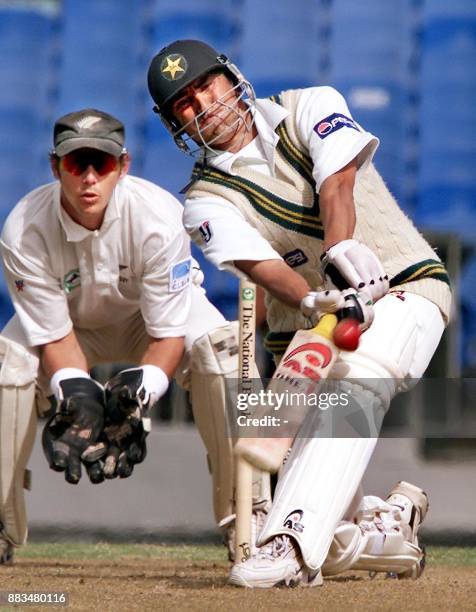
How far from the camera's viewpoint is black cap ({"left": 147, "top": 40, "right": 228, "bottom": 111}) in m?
3.48

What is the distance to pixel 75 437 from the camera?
385 cm

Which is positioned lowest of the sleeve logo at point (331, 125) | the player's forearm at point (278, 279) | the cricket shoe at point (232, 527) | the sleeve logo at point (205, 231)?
the cricket shoe at point (232, 527)

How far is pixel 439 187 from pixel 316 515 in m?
6.25

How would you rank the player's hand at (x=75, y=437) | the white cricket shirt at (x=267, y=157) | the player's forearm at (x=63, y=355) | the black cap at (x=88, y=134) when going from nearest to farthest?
the white cricket shirt at (x=267, y=157) < the player's hand at (x=75, y=437) < the black cap at (x=88, y=134) < the player's forearm at (x=63, y=355)

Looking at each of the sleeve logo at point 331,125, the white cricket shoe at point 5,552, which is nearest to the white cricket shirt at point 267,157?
the sleeve logo at point 331,125

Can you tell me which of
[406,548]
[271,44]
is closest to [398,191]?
[271,44]

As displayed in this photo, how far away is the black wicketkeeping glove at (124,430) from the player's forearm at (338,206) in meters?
0.94

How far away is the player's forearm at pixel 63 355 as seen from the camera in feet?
14.2

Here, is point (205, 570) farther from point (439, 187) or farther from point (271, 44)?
point (271, 44)

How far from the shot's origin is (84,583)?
3.62 meters

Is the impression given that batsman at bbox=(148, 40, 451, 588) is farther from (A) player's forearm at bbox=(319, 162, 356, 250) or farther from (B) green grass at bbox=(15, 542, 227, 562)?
(B) green grass at bbox=(15, 542, 227, 562)

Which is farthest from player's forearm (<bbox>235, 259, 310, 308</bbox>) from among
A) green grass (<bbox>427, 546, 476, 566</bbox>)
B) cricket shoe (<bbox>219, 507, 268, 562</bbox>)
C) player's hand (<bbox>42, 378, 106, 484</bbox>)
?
green grass (<bbox>427, 546, 476, 566</bbox>)

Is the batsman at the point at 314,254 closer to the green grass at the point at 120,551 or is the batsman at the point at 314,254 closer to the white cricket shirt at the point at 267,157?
the white cricket shirt at the point at 267,157

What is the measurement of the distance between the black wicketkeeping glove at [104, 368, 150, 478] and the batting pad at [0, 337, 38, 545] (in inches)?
22.6
